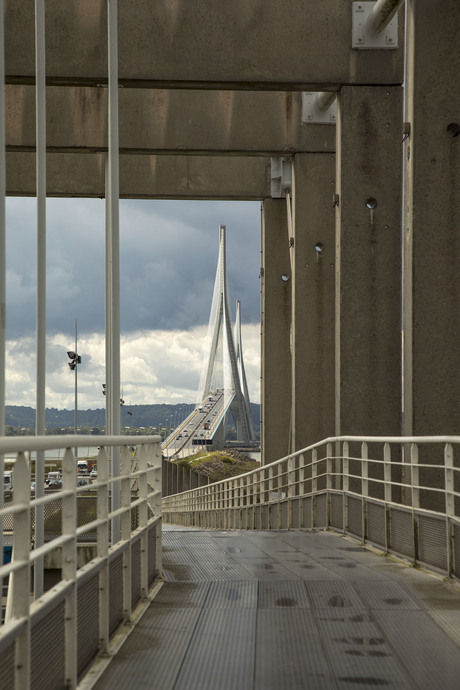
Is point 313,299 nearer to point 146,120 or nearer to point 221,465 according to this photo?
point 146,120

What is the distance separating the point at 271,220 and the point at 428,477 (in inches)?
494

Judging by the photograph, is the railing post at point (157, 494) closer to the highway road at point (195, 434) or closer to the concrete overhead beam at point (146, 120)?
the concrete overhead beam at point (146, 120)

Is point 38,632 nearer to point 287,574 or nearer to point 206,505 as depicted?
point 287,574

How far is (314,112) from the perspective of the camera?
1692cm

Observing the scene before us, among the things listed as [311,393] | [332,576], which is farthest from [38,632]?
[311,393]

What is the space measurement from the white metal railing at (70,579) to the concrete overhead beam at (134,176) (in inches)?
538

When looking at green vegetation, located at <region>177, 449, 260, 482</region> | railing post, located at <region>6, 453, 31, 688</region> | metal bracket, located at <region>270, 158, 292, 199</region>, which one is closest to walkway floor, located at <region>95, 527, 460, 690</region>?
railing post, located at <region>6, 453, 31, 688</region>

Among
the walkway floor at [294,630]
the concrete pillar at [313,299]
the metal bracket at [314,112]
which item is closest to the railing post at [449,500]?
the walkway floor at [294,630]

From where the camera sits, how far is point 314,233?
17.7 m

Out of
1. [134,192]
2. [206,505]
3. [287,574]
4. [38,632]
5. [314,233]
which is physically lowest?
[206,505]

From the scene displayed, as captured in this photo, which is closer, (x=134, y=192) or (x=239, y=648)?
(x=239, y=648)

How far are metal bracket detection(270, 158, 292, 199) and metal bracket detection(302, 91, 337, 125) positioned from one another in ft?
7.89

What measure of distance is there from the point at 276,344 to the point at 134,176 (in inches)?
221

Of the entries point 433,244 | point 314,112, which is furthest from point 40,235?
point 314,112
